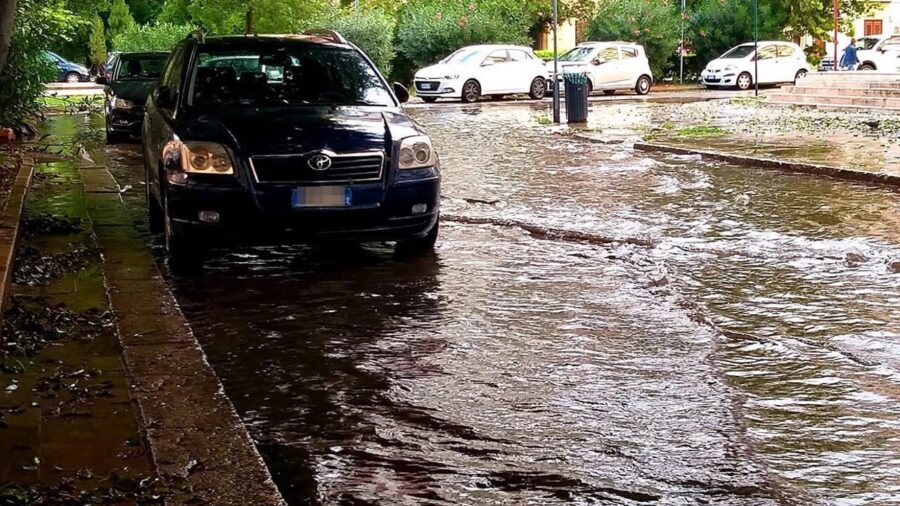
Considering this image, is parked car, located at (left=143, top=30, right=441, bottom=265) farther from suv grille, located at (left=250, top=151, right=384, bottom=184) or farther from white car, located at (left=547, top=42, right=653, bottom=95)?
white car, located at (left=547, top=42, right=653, bottom=95)

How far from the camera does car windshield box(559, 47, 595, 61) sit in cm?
3681

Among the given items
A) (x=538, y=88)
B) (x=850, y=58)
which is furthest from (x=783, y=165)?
(x=850, y=58)

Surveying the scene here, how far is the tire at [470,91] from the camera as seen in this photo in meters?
34.2

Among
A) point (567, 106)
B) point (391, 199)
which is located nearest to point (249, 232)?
point (391, 199)

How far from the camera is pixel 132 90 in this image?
2028 cm

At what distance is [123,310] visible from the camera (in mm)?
7207

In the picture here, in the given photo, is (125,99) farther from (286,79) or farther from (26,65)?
(286,79)

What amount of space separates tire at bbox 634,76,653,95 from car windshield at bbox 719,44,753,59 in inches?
156

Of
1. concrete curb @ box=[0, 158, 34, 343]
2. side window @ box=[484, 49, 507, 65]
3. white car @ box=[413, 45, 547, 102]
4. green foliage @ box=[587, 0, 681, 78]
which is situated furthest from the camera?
green foliage @ box=[587, 0, 681, 78]

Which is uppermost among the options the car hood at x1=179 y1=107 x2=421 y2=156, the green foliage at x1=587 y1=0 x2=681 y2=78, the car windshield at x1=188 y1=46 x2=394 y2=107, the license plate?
the green foliage at x1=587 y1=0 x2=681 y2=78

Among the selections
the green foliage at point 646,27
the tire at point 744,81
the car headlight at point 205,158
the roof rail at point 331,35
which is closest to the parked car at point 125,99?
the roof rail at point 331,35

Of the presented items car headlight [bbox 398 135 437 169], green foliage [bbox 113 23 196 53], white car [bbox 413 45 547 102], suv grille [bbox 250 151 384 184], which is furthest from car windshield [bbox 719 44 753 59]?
suv grille [bbox 250 151 384 184]

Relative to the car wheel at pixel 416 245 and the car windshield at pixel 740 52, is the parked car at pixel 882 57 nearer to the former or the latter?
the car windshield at pixel 740 52

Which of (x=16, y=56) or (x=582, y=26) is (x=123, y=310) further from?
(x=582, y=26)
